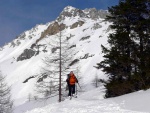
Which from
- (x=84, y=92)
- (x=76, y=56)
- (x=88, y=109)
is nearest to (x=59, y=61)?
(x=88, y=109)

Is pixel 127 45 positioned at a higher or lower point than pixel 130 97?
higher

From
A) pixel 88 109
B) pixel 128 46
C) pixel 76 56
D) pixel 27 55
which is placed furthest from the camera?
pixel 27 55

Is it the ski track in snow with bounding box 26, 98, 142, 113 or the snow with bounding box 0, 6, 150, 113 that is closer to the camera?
the ski track in snow with bounding box 26, 98, 142, 113

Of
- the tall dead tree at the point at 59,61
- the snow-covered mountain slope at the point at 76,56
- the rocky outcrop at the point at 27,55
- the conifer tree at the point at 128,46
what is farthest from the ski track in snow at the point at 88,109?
the rocky outcrop at the point at 27,55

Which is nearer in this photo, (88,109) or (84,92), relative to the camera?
(88,109)

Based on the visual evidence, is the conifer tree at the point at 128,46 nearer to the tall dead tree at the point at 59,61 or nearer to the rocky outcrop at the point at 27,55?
the tall dead tree at the point at 59,61

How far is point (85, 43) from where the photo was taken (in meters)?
141

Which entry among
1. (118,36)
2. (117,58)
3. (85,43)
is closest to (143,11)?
(118,36)

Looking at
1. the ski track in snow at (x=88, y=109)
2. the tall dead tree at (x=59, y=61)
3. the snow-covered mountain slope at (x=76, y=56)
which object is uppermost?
the snow-covered mountain slope at (x=76, y=56)

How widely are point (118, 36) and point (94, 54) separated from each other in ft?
315

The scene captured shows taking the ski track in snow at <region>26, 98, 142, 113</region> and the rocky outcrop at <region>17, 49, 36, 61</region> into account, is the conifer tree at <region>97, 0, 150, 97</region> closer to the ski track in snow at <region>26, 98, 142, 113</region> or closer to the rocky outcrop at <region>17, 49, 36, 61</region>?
the ski track in snow at <region>26, 98, 142, 113</region>

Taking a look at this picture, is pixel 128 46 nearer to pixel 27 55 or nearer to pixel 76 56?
pixel 76 56

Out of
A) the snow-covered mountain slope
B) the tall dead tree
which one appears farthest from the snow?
the tall dead tree

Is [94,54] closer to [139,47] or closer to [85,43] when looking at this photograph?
[85,43]
